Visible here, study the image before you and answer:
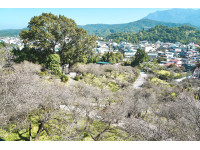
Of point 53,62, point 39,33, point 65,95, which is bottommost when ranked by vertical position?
point 65,95

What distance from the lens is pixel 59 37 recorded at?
1364cm

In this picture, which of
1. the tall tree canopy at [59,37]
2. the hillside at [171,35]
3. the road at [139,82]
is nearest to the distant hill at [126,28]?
the hillside at [171,35]

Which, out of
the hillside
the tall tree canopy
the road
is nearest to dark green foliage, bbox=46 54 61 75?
the tall tree canopy

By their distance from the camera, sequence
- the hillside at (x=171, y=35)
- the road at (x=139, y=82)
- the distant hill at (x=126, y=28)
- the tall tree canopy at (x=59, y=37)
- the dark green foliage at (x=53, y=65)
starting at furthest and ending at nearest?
the distant hill at (x=126, y=28) < the hillside at (x=171, y=35) < the road at (x=139, y=82) < the tall tree canopy at (x=59, y=37) < the dark green foliage at (x=53, y=65)

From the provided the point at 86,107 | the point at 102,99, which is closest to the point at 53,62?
the point at 102,99

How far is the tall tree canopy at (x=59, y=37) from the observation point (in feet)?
42.3

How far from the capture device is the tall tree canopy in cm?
1289

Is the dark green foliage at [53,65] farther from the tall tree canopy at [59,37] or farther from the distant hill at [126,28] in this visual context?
the distant hill at [126,28]

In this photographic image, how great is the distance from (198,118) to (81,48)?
11.8 meters

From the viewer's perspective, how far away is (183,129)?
4203 mm

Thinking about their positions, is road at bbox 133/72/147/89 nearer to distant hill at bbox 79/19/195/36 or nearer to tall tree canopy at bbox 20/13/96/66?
tall tree canopy at bbox 20/13/96/66

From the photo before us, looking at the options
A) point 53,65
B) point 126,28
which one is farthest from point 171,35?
point 126,28

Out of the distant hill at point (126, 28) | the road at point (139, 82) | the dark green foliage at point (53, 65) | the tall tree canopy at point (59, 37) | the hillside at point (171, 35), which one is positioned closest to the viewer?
the dark green foliage at point (53, 65)

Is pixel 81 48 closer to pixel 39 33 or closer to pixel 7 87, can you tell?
pixel 39 33
